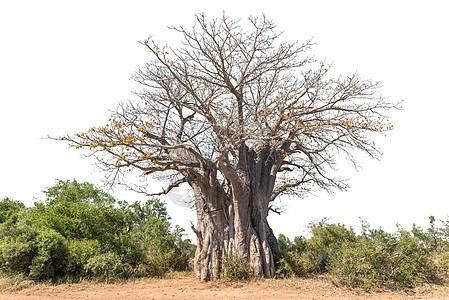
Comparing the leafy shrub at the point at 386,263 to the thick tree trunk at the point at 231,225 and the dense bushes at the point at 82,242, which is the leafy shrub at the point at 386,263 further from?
the dense bushes at the point at 82,242

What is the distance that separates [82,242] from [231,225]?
474 cm

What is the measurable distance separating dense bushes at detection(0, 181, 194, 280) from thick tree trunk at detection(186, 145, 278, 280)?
2055mm

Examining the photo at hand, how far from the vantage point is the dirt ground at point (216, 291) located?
7.50 metres

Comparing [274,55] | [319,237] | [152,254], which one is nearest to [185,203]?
[152,254]

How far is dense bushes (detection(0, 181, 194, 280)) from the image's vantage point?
9125 mm

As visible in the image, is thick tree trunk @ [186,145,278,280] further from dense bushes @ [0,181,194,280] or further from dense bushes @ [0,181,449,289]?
dense bushes @ [0,181,194,280]

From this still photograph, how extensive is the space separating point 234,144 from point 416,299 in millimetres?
5665

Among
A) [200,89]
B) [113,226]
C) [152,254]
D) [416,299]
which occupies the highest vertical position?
[200,89]

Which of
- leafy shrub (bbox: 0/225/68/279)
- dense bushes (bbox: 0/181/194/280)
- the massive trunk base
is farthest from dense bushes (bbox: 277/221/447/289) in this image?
leafy shrub (bbox: 0/225/68/279)

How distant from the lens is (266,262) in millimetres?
9609

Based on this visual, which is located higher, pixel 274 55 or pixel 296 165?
pixel 274 55

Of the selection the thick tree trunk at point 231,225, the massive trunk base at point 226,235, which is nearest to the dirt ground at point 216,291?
the massive trunk base at point 226,235

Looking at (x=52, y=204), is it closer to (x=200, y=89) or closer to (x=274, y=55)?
(x=200, y=89)

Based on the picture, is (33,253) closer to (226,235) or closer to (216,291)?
(216,291)
